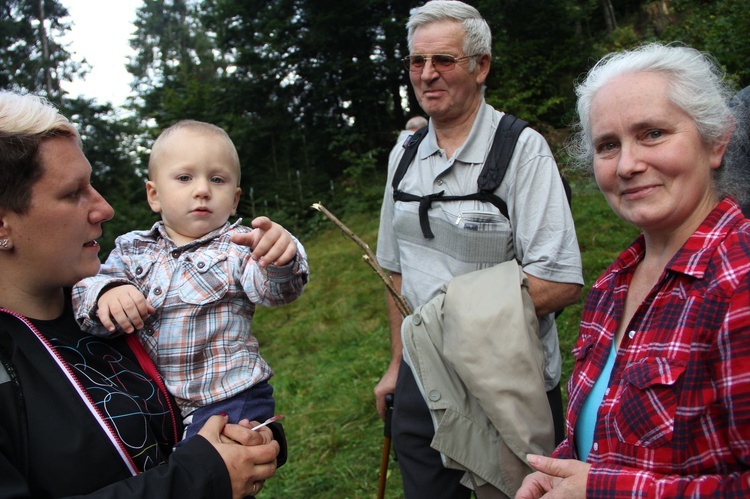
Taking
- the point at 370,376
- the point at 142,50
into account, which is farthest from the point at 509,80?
the point at 142,50

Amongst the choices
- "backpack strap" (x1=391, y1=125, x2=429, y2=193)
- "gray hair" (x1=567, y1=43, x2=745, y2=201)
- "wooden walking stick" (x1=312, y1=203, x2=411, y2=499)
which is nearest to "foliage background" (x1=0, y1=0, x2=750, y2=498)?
"wooden walking stick" (x1=312, y1=203, x2=411, y2=499)

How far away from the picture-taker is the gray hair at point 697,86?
1528 millimetres

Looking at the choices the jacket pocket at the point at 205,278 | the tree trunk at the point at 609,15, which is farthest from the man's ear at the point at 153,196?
the tree trunk at the point at 609,15

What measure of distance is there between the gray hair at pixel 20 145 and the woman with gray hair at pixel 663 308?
1.49 meters

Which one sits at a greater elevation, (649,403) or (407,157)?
(407,157)

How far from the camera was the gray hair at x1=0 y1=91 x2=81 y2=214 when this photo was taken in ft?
4.85

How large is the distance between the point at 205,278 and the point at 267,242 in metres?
0.35

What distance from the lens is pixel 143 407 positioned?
5.37 feet

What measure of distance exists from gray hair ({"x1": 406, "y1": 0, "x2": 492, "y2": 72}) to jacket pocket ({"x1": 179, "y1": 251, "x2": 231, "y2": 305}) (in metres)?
1.33

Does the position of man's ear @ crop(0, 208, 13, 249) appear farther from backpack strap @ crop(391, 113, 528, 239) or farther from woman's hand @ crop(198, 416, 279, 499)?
backpack strap @ crop(391, 113, 528, 239)

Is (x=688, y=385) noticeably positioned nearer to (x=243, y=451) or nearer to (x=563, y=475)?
(x=563, y=475)

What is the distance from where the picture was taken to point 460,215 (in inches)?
91.4

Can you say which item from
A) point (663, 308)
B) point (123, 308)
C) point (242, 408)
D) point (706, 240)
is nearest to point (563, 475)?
point (663, 308)

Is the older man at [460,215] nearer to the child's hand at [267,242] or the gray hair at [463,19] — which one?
the gray hair at [463,19]
